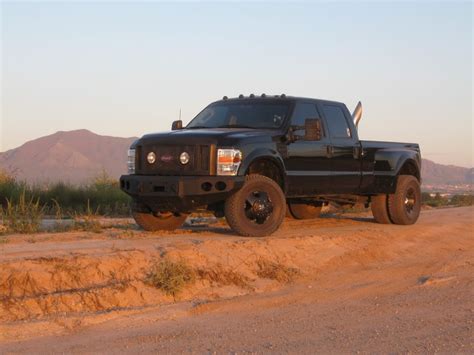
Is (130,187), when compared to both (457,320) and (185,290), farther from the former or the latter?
(457,320)

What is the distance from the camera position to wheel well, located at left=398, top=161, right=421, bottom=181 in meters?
16.6

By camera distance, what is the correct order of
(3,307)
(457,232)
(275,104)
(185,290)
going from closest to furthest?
(3,307), (185,290), (275,104), (457,232)

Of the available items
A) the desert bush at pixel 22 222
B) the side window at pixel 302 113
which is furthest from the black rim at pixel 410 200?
the desert bush at pixel 22 222

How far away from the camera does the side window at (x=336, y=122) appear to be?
14898 mm

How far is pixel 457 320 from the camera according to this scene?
8320 mm

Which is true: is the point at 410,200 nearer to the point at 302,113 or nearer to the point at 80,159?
the point at 302,113

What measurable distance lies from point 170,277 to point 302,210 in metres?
7.15

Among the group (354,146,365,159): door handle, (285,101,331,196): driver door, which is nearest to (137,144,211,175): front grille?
(285,101,331,196): driver door

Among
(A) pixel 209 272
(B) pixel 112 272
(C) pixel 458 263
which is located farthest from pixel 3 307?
(C) pixel 458 263

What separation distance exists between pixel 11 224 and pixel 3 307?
500 centimetres

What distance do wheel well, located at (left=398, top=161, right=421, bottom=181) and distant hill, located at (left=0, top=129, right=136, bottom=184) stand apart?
64.5 m

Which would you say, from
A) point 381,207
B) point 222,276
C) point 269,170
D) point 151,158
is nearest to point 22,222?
point 151,158

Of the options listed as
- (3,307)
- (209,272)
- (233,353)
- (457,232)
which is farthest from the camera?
(457,232)

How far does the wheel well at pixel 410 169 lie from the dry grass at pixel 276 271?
536 centimetres
